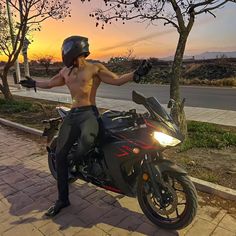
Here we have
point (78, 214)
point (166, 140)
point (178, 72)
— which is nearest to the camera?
point (166, 140)

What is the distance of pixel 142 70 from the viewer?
8.91ft

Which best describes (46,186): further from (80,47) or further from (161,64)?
(161,64)

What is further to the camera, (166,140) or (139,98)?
(139,98)

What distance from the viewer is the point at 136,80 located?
274 centimetres

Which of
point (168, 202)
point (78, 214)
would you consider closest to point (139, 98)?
point (168, 202)

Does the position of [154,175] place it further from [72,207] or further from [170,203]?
[72,207]

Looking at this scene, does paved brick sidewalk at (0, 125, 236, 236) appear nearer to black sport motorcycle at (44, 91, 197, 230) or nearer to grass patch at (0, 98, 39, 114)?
black sport motorcycle at (44, 91, 197, 230)

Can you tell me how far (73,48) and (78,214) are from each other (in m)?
1.96

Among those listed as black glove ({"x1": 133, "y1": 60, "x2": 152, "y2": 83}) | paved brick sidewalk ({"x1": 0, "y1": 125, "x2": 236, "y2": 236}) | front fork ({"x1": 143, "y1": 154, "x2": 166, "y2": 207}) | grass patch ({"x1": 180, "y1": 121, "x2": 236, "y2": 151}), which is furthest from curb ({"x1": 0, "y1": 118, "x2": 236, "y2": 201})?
black glove ({"x1": 133, "y1": 60, "x2": 152, "y2": 83})

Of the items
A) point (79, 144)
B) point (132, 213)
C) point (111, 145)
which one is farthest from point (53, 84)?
point (132, 213)

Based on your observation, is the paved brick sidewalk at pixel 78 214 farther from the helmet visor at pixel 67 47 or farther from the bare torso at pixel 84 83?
the helmet visor at pixel 67 47

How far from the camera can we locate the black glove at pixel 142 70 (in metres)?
2.69

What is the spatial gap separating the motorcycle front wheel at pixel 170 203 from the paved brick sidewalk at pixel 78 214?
0.11 metres

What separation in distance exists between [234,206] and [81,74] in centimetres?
243
